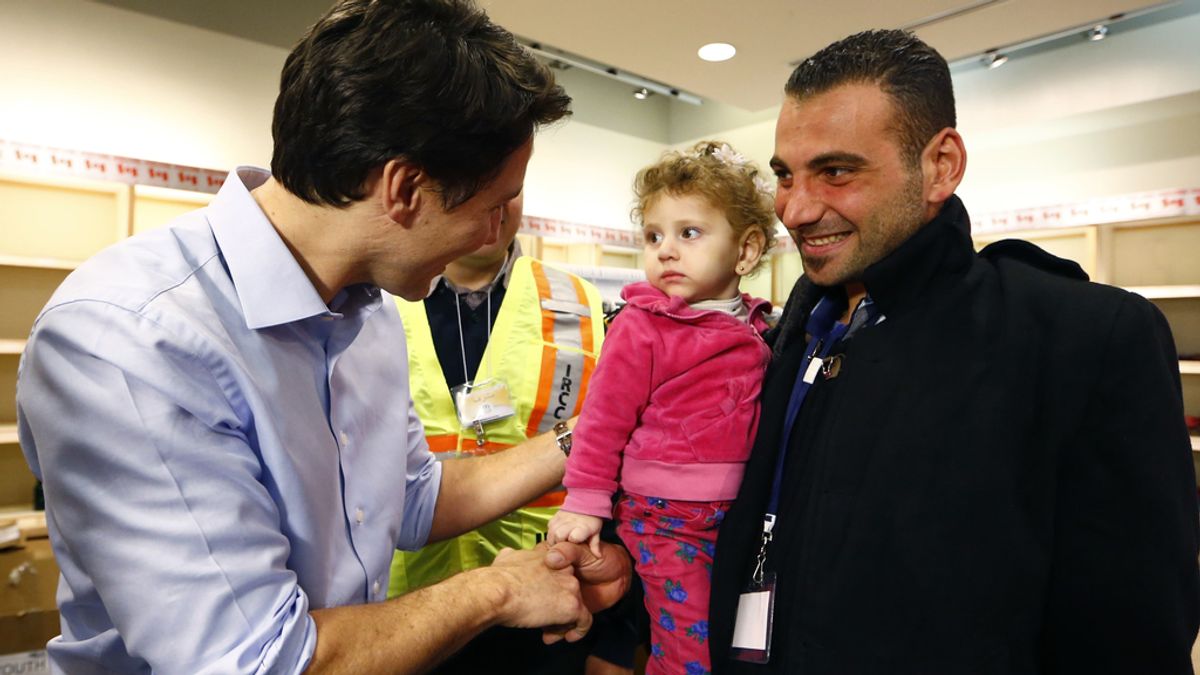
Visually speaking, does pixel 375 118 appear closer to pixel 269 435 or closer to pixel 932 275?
pixel 269 435

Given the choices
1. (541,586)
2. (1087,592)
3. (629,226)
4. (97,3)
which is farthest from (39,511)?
(629,226)

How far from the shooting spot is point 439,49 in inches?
44.6

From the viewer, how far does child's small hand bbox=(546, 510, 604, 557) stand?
1543 millimetres

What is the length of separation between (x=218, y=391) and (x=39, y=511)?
4.53 m

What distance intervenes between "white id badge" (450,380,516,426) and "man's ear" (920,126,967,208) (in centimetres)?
134

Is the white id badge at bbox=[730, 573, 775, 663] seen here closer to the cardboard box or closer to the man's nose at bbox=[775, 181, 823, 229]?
the man's nose at bbox=[775, 181, 823, 229]

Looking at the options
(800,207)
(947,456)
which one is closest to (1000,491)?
(947,456)

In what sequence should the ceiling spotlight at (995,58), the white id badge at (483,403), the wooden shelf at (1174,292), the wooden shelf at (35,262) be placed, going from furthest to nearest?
the ceiling spotlight at (995,58) → the wooden shelf at (1174,292) → the wooden shelf at (35,262) → the white id badge at (483,403)

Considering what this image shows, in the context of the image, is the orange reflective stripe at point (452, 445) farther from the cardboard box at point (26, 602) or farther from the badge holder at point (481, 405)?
the cardboard box at point (26, 602)

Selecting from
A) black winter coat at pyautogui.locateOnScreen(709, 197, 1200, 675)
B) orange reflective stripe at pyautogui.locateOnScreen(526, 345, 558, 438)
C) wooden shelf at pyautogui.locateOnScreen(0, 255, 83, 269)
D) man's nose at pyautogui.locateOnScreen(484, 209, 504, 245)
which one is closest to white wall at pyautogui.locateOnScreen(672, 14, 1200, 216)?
orange reflective stripe at pyautogui.locateOnScreen(526, 345, 558, 438)

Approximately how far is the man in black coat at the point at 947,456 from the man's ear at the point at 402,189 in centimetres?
72

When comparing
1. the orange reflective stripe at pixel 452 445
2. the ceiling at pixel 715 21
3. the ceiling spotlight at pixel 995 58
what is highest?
the ceiling spotlight at pixel 995 58

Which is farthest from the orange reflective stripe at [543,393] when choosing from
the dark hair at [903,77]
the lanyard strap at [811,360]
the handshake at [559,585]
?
the dark hair at [903,77]

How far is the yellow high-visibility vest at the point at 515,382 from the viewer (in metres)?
2.16
